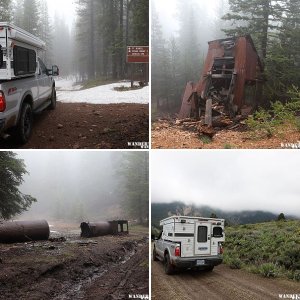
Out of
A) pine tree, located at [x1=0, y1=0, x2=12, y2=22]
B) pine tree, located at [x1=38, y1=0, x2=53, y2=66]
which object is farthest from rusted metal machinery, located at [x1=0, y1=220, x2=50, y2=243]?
pine tree, located at [x1=0, y1=0, x2=12, y2=22]

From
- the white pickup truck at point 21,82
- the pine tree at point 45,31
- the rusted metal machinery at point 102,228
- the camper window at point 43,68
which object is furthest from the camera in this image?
the rusted metal machinery at point 102,228

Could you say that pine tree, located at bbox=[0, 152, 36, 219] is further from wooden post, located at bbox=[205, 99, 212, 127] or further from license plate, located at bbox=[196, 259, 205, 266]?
wooden post, located at bbox=[205, 99, 212, 127]

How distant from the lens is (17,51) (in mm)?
6332

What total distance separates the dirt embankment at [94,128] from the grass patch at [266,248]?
99.1 inches

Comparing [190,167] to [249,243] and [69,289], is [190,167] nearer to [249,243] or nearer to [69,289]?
[249,243]

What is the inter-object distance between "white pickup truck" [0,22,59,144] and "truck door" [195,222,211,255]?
11.3 ft

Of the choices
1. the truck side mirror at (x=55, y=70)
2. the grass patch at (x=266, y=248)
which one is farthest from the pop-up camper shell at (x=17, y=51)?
the grass patch at (x=266, y=248)

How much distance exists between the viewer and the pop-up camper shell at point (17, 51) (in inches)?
235

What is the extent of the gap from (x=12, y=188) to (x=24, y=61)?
2271mm

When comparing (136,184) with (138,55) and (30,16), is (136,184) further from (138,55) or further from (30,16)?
(30,16)

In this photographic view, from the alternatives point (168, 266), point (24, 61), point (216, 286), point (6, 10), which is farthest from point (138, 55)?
point (216, 286)

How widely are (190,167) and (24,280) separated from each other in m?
3.36

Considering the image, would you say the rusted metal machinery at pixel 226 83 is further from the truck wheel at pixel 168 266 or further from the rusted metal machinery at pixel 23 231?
the rusted metal machinery at pixel 23 231

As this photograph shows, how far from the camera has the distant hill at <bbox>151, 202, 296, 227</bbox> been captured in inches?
277
